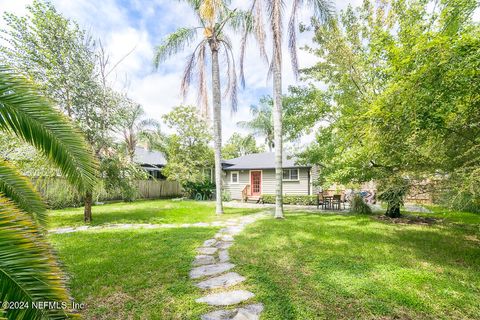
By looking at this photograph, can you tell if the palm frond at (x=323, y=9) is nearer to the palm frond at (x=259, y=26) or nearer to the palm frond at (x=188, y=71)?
the palm frond at (x=259, y=26)

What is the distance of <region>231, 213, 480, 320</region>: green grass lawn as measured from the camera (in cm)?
277

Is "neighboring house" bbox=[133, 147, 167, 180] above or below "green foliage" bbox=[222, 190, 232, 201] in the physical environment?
above

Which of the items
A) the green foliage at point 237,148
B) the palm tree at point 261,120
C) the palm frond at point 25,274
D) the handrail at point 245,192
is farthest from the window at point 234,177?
the palm frond at point 25,274

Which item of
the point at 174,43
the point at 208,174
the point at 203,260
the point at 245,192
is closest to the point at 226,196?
the point at 245,192

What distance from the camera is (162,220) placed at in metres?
8.53

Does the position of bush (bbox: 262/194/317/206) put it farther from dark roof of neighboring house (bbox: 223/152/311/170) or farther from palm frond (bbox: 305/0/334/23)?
palm frond (bbox: 305/0/334/23)

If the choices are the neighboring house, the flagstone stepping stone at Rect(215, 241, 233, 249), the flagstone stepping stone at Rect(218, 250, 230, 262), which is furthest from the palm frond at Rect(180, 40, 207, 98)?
the neighboring house

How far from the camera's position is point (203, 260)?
433 centimetres

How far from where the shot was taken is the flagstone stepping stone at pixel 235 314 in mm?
2537

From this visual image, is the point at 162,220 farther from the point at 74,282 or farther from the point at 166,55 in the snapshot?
the point at 166,55

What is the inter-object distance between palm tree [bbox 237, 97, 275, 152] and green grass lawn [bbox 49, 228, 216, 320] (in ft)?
70.2

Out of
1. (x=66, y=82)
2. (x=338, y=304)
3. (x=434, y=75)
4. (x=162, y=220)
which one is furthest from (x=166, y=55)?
(x=338, y=304)

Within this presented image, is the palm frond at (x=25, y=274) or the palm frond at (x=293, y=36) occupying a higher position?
the palm frond at (x=293, y=36)

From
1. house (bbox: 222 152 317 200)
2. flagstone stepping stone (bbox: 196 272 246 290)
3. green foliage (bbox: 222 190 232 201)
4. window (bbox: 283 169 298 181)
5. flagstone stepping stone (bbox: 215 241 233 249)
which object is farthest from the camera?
green foliage (bbox: 222 190 232 201)
